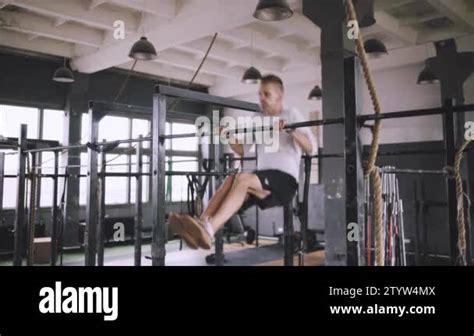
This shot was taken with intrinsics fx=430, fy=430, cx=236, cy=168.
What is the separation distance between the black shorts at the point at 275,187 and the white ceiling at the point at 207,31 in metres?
2.68

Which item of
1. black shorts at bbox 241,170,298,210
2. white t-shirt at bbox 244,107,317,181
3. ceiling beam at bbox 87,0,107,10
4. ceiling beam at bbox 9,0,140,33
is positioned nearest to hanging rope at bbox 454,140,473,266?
black shorts at bbox 241,170,298,210

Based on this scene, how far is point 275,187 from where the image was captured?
10.2 ft

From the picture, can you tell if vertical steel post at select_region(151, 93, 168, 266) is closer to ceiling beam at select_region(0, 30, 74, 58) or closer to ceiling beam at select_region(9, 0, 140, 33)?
ceiling beam at select_region(9, 0, 140, 33)

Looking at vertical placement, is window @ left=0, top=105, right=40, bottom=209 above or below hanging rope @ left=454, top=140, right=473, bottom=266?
above

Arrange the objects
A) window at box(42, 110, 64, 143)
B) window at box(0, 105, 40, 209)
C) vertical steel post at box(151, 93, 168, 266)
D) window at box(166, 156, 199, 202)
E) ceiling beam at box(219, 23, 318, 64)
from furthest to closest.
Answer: window at box(166, 156, 199, 202)
window at box(42, 110, 64, 143)
window at box(0, 105, 40, 209)
ceiling beam at box(219, 23, 318, 64)
vertical steel post at box(151, 93, 168, 266)

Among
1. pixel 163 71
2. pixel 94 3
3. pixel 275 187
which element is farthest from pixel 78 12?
pixel 275 187

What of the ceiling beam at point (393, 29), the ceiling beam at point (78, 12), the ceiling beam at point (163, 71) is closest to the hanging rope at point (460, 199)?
Answer: the ceiling beam at point (393, 29)

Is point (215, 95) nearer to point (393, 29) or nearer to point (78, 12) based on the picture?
point (78, 12)

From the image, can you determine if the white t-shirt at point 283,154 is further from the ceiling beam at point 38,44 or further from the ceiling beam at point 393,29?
the ceiling beam at point 38,44

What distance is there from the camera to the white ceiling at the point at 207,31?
5.44m

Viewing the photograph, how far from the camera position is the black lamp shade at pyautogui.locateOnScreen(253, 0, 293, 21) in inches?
148

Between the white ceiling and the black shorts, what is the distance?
106 inches

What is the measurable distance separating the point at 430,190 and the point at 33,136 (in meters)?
6.98
